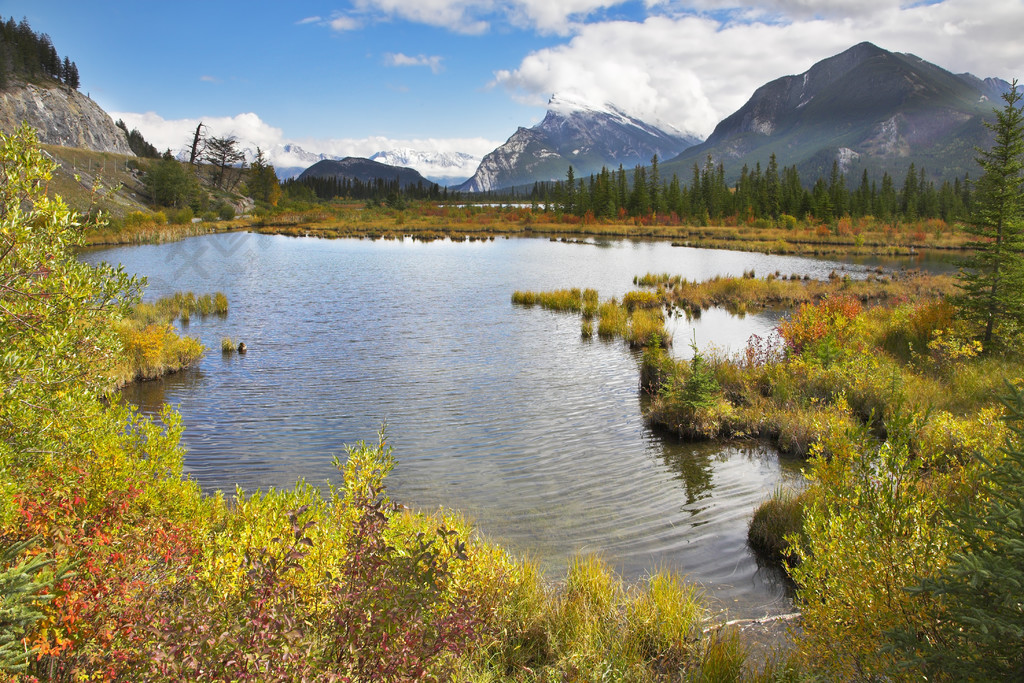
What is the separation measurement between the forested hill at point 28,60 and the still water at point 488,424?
125027 millimetres

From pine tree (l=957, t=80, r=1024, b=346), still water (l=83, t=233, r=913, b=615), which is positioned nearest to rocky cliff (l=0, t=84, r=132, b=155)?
still water (l=83, t=233, r=913, b=615)

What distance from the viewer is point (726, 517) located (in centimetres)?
1041

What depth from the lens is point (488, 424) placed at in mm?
14891

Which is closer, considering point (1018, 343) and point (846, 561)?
point (846, 561)

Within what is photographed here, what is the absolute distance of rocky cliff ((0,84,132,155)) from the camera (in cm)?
10962

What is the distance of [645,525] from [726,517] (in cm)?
159

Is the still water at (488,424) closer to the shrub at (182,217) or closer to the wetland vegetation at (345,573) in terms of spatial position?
the wetland vegetation at (345,573)

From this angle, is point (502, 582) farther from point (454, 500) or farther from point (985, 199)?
point (985, 199)

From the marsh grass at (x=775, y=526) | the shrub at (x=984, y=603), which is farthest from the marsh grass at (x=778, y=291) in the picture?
the shrub at (x=984, y=603)

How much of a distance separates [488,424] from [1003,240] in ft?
48.6

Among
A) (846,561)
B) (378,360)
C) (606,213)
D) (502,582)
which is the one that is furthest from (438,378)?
(606,213)

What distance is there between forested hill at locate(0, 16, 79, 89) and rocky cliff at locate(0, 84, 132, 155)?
7.95ft

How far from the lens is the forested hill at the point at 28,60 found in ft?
378

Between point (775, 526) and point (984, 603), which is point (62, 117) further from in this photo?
point (984, 603)
